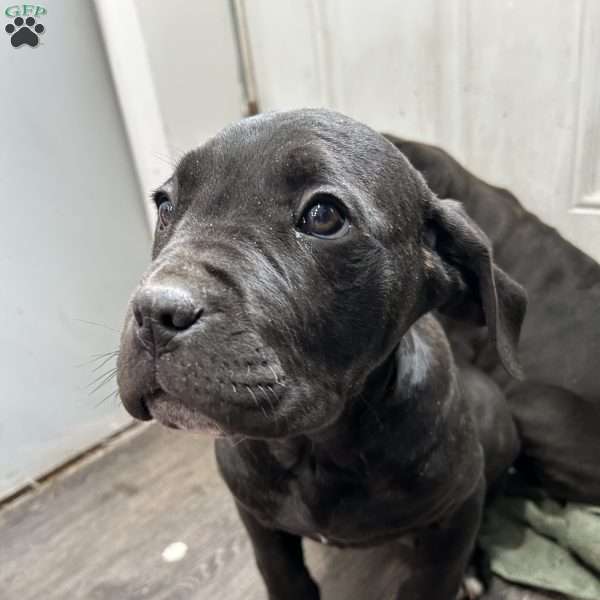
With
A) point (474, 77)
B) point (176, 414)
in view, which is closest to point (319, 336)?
point (176, 414)

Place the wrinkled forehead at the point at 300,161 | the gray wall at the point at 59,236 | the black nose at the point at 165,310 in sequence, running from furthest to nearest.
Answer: the gray wall at the point at 59,236 < the wrinkled forehead at the point at 300,161 < the black nose at the point at 165,310

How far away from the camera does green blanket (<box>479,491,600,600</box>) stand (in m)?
1.64

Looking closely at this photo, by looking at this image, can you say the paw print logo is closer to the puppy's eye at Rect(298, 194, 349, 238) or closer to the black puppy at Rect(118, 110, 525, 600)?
the black puppy at Rect(118, 110, 525, 600)

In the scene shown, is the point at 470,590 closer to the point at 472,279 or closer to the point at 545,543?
the point at 545,543

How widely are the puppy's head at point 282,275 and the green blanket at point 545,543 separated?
85cm

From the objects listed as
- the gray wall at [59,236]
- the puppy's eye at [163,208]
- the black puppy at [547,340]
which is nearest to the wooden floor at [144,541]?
the gray wall at [59,236]

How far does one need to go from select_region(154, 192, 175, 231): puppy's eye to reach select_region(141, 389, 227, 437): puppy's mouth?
1.27ft

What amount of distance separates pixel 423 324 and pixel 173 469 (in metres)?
1.24

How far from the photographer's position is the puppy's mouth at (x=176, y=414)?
936 mm

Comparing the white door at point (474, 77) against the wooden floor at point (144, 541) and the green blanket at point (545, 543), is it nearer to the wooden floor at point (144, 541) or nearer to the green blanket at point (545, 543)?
the green blanket at point (545, 543)

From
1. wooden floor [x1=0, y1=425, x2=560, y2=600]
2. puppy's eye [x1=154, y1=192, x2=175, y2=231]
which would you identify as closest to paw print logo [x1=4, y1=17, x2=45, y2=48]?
puppy's eye [x1=154, y1=192, x2=175, y2=231]

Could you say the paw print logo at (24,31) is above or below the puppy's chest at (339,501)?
above

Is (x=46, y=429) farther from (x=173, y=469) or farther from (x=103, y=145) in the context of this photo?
(x=103, y=145)

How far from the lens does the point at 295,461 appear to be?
133 centimetres
